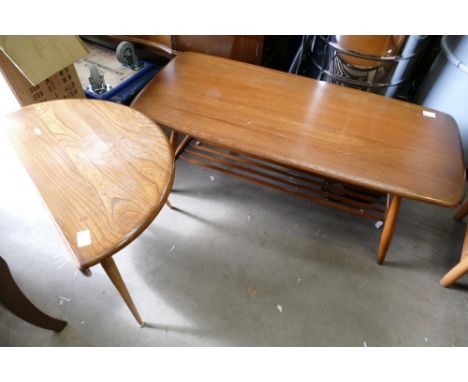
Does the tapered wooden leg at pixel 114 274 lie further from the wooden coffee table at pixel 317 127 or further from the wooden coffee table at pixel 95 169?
the wooden coffee table at pixel 317 127

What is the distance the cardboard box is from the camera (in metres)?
1.06

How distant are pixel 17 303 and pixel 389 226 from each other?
1.41 meters

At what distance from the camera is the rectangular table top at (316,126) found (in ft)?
3.13

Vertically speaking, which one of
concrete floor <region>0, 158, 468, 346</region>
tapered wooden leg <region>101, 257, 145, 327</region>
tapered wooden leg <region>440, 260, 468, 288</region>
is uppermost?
tapered wooden leg <region>101, 257, 145, 327</region>

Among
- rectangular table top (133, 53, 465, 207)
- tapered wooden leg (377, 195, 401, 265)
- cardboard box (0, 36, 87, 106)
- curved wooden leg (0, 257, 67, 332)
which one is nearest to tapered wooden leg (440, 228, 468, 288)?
tapered wooden leg (377, 195, 401, 265)

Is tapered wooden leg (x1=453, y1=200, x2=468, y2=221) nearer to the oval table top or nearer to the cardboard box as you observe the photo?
the oval table top

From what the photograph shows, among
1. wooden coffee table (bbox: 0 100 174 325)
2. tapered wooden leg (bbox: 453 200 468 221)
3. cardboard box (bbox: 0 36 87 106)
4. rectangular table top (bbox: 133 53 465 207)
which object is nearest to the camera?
wooden coffee table (bbox: 0 100 174 325)

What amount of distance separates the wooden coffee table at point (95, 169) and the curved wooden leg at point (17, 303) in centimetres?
26

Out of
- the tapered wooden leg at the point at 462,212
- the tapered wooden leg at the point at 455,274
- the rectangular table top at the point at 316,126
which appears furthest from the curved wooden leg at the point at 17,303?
the tapered wooden leg at the point at 462,212

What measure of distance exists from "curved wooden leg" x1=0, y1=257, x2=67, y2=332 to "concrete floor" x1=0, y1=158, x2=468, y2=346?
107mm

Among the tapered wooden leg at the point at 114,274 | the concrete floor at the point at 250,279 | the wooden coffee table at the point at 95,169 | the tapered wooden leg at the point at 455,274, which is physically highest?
the wooden coffee table at the point at 95,169

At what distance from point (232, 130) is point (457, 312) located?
4.25 feet
